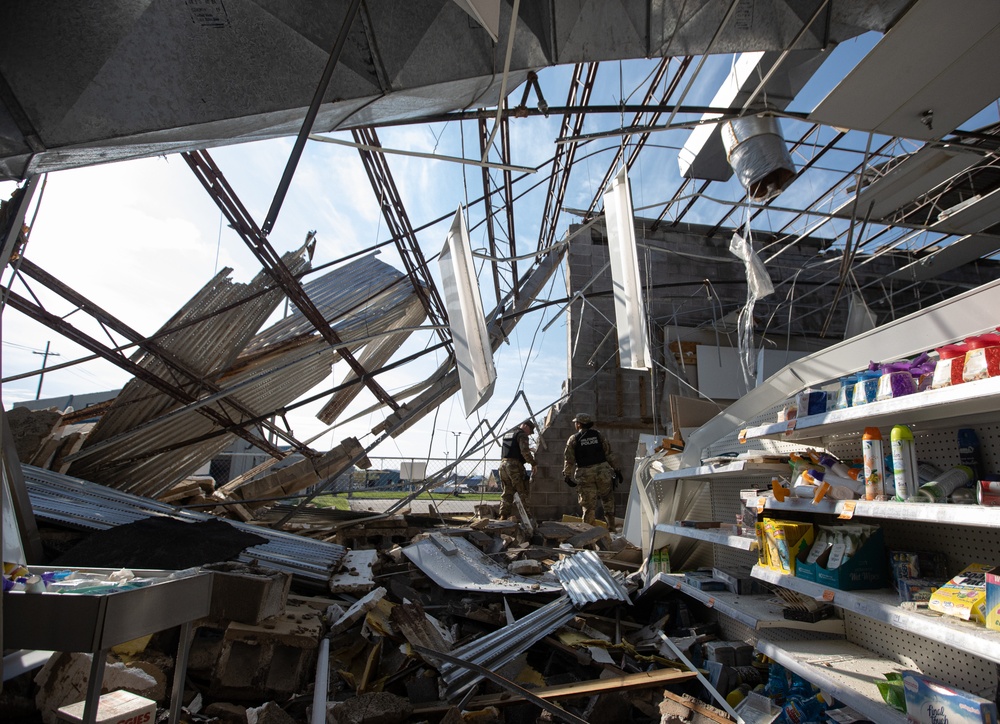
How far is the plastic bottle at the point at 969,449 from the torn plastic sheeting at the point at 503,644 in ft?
8.99

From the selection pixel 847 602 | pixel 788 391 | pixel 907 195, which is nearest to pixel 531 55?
pixel 788 391

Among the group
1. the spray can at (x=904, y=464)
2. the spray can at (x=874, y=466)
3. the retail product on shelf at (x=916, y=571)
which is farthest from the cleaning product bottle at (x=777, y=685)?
the spray can at (x=904, y=464)

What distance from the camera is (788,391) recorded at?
3689 mm

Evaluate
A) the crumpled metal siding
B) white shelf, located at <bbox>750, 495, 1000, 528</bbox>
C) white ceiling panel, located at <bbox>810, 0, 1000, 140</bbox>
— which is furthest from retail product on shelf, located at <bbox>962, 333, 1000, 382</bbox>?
the crumpled metal siding

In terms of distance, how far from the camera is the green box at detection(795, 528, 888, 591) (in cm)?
251

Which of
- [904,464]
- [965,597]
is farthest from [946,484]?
[965,597]

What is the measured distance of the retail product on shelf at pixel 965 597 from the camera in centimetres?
189

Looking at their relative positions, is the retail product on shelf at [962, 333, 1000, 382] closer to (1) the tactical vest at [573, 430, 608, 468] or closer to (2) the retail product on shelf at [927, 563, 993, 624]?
(2) the retail product on shelf at [927, 563, 993, 624]

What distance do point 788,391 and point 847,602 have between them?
5.36ft

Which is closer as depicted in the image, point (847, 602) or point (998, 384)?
point (998, 384)

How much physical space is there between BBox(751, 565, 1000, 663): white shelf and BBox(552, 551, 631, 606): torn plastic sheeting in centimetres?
189

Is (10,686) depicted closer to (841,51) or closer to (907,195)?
(841,51)

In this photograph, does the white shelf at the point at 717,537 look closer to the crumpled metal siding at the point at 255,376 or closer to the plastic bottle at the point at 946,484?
the plastic bottle at the point at 946,484

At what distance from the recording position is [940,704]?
1935 millimetres
